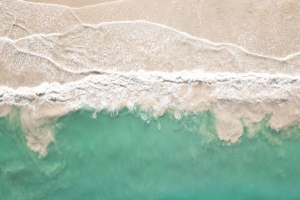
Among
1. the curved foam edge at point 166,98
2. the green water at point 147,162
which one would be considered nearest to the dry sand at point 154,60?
the curved foam edge at point 166,98

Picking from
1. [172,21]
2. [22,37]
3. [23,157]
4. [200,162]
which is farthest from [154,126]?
[22,37]

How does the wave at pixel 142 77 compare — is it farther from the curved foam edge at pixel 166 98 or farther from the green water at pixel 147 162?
the green water at pixel 147 162

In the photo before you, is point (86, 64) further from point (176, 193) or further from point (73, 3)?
point (176, 193)

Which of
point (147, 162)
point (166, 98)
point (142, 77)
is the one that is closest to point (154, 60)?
point (142, 77)

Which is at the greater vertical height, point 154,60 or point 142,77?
point 154,60

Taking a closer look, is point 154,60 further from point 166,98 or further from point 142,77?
point 166,98

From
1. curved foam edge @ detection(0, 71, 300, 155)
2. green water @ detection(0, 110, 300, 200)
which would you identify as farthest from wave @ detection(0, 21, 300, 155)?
green water @ detection(0, 110, 300, 200)

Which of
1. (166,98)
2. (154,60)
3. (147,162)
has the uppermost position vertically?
(154,60)
